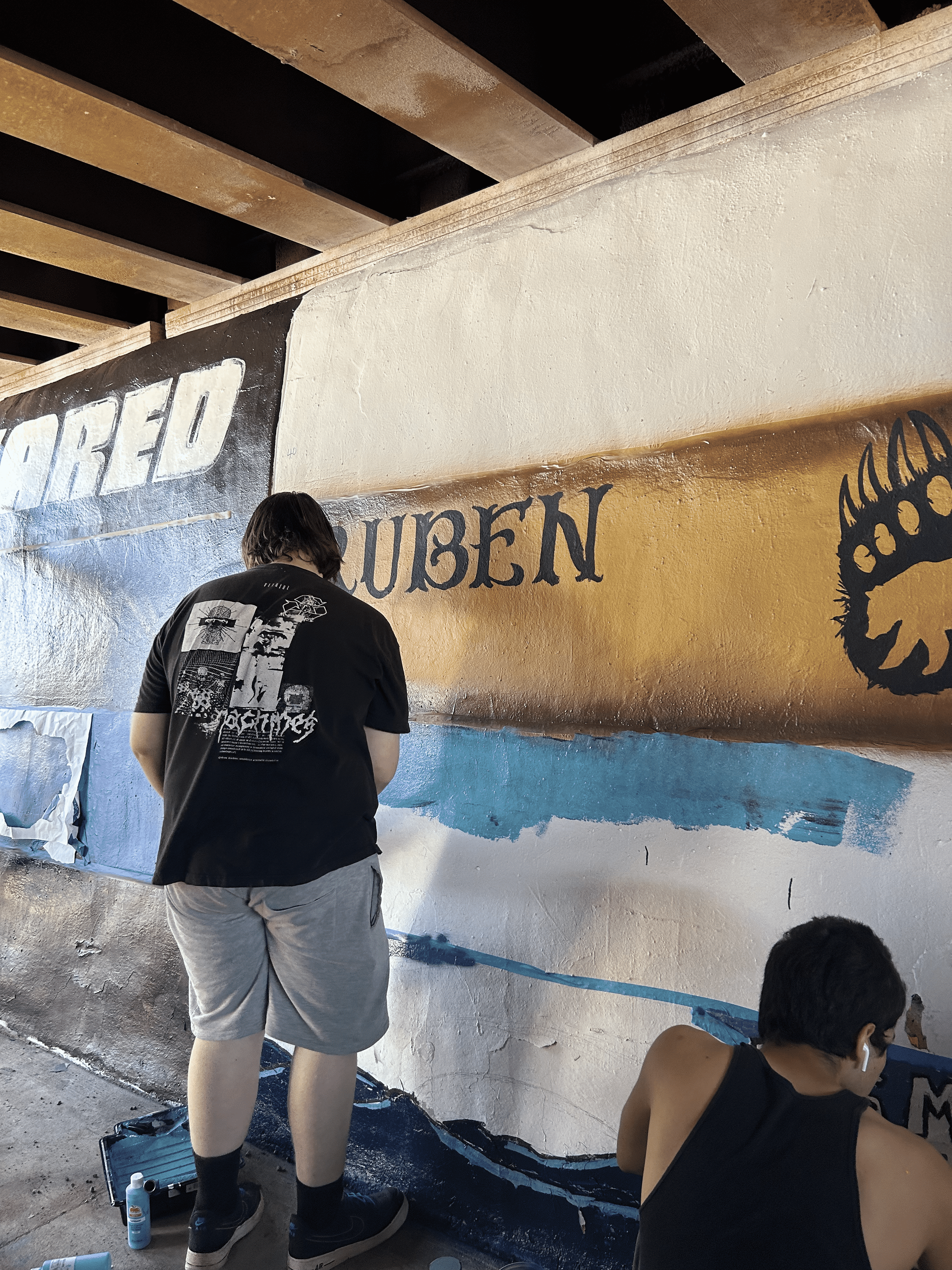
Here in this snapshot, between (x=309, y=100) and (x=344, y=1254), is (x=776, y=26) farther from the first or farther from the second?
(x=344, y=1254)

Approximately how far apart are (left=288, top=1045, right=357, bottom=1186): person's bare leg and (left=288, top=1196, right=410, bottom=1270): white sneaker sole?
15 cm

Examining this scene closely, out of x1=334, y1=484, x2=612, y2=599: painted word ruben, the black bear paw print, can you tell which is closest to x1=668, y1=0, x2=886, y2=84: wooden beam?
the black bear paw print

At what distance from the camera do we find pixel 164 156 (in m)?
2.16

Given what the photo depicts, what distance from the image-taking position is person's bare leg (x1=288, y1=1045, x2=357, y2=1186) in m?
1.78

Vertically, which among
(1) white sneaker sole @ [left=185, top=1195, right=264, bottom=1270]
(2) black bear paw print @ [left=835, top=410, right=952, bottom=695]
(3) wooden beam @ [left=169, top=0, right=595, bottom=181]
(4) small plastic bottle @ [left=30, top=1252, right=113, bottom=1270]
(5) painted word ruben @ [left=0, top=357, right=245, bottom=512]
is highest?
(3) wooden beam @ [left=169, top=0, right=595, bottom=181]

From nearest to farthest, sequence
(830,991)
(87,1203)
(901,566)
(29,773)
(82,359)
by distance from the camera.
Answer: (830,991) < (901,566) < (87,1203) < (29,773) < (82,359)

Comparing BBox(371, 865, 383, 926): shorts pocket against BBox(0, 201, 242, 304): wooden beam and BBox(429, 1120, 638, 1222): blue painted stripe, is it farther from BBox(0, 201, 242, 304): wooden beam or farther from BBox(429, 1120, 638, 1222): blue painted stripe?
BBox(0, 201, 242, 304): wooden beam

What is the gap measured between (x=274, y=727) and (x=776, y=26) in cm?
159

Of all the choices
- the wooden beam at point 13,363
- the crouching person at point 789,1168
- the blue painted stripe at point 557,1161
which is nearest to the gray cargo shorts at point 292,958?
the blue painted stripe at point 557,1161

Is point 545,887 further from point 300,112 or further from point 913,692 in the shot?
point 300,112

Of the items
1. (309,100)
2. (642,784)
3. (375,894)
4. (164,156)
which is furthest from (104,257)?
(642,784)

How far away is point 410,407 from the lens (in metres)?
2.25

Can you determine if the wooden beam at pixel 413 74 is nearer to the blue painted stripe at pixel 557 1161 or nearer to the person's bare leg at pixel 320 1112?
the person's bare leg at pixel 320 1112

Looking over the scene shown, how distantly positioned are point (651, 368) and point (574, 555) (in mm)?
418
